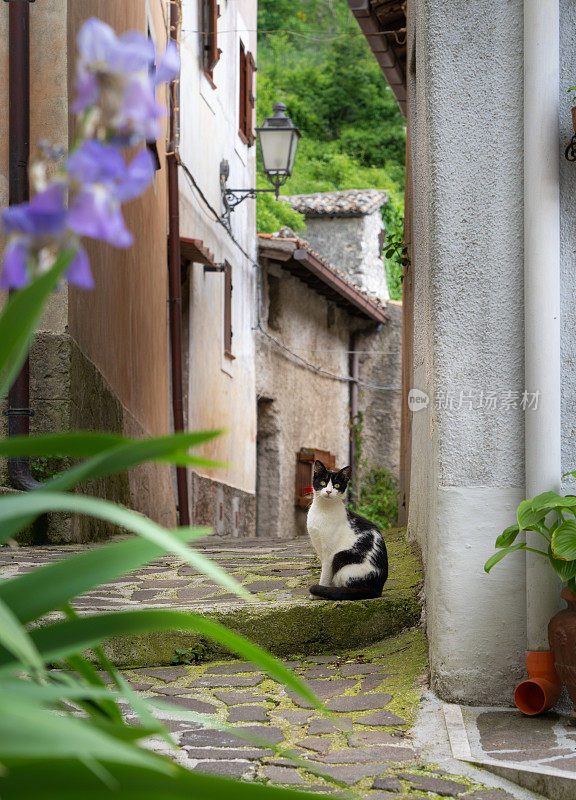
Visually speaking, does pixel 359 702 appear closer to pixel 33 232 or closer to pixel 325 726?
pixel 325 726

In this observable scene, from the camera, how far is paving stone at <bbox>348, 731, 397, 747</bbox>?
9.54 ft

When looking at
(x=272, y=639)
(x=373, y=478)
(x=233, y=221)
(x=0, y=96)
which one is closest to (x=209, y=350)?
(x=233, y=221)

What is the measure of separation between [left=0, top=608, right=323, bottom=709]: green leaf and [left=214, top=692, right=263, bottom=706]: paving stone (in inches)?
94.2

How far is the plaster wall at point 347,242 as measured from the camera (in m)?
20.1

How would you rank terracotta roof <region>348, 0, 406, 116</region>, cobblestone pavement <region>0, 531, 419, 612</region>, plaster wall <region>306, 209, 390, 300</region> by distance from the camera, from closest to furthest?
1. cobblestone pavement <region>0, 531, 419, 612</region>
2. terracotta roof <region>348, 0, 406, 116</region>
3. plaster wall <region>306, 209, 390, 300</region>

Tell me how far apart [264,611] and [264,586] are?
32.8 inches

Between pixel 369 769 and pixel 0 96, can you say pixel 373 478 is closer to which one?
pixel 0 96

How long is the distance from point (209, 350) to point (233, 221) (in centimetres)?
264

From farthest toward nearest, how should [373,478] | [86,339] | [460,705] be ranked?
[373,478]
[86,339]
[460,705]

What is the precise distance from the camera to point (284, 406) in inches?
619

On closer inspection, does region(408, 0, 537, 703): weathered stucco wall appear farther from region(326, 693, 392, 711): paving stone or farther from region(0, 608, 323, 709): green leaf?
region(0, 608, 323, 709): green leaf

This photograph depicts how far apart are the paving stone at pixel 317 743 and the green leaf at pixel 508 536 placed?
829 millimetres

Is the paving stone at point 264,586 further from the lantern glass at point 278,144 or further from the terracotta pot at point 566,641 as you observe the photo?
the lantern glass at point 278,144

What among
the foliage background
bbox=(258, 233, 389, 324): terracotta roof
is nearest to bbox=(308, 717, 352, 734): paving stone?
bbox=(258, 233, 389, 324): terracotta roof
